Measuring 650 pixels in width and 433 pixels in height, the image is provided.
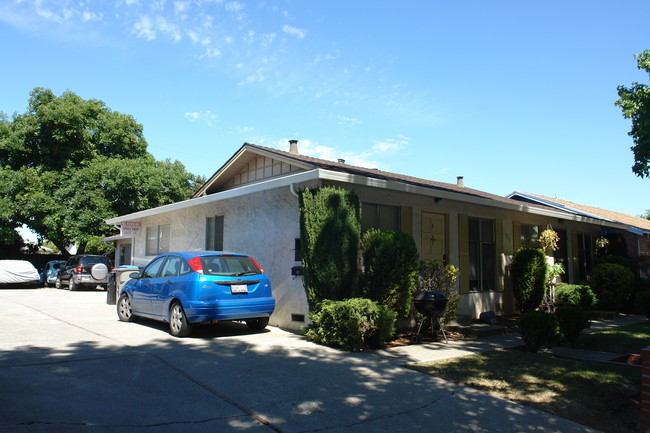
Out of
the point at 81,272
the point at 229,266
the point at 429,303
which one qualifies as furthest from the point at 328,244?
the point at 81,272

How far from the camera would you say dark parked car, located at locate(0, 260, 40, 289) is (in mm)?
20922

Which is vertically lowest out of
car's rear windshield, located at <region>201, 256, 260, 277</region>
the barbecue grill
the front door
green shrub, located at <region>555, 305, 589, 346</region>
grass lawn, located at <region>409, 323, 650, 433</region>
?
grass lawn, located at <region>409, 323, 650, 433</region>

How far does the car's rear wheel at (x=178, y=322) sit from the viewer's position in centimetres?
794

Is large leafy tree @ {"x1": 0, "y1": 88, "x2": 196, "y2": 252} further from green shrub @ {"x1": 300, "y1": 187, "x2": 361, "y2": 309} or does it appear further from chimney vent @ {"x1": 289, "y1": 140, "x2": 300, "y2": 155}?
green shrub @ {"x1": 300, "y1": 187, "x2": 361, "y2": 309}

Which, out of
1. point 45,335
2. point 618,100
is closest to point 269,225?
point 45,335

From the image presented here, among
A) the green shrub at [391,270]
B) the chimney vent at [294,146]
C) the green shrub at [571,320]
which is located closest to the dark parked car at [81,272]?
the chimney vent at [294,146]

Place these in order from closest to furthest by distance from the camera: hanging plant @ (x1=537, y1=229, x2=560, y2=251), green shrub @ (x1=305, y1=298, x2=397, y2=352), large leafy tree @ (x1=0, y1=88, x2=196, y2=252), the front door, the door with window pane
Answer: green shrub @ (x1=305, y1=298, x2=397, y2=352)
the front door
the door with window pane
hanging plant @ (x1=537, y1=229, x2=560, y2=251)
large leafy tree @ (x1=0, y1=88, x2=196, y2=252)

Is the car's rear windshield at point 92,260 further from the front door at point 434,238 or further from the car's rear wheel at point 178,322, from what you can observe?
the front door at point 434,238

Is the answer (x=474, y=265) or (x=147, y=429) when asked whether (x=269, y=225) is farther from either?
(x=147, y=429)

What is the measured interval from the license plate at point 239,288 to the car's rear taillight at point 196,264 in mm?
615

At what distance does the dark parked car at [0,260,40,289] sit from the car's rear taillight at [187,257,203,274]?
17.7 meters

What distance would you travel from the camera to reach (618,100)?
1603cm

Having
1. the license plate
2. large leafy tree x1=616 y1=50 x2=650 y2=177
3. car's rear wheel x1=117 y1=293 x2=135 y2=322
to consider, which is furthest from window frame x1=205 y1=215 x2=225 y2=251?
large leafy tree x1=616 y1=50 x2=650 y2=177

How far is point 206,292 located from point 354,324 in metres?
2.58
